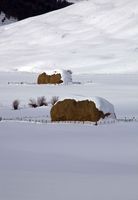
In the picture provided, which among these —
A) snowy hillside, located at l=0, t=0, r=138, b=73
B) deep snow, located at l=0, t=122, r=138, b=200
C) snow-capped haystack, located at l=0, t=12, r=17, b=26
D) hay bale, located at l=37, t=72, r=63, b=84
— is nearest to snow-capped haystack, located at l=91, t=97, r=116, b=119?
deep snow, located at l=0, t=122, r=138, b=200

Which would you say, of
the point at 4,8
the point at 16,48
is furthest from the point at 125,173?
the point at 4,8

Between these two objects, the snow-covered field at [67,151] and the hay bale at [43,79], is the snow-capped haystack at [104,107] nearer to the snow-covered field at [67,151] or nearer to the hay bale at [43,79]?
the snow-covered field at [67,151]

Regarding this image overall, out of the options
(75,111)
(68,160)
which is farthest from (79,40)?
(68,160)

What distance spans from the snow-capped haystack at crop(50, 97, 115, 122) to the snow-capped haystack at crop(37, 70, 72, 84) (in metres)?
15.9

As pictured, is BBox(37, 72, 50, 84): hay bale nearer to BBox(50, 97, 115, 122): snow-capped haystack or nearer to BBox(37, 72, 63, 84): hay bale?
BBox(37, 72, 63, 84): hay bale

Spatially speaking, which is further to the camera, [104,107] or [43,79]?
[43,79]

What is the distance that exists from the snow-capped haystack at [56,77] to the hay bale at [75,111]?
15898 mm

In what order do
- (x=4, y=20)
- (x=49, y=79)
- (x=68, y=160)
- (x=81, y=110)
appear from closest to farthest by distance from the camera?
(x=68, y=160) → (x=81, y=110) → (x=49, y=79) → (x=4, y=20)

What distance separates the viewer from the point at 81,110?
1489 centimetres

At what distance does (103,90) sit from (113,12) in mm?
48456

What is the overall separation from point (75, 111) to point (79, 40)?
49.0 m

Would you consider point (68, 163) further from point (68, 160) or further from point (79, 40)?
point (79, 40)

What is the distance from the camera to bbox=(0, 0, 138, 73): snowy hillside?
166 ft

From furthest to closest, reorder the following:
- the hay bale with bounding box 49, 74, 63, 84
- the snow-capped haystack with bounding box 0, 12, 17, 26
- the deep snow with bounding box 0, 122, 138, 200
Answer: the snow-capped haystack with bounding box 0, 12, 17, 26
the hay bale with bounding box 49, 74, 63, 84
the deep snow with bounding box 0, 122, 138, 200
